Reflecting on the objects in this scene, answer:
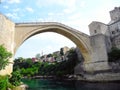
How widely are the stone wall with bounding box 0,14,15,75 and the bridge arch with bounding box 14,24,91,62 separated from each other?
0.96 metres

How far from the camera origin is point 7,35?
1444cm

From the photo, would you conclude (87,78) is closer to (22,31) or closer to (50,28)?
(50,28)

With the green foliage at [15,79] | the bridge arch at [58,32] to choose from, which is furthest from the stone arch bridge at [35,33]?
the green foliage at [15,79]

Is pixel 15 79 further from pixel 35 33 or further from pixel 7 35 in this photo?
pixel 35 33

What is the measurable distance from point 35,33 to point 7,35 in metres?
4.53

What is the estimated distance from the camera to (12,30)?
1557 cm

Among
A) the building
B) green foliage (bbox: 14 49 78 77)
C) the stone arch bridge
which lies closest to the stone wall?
the stone arch bridge

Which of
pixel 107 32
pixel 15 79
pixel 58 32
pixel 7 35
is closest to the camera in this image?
pixel 15 79

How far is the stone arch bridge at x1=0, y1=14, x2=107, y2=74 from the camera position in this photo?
14.1 meters

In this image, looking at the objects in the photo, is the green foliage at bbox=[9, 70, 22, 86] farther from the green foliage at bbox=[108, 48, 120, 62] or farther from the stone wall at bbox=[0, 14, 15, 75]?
the green foliage at bbox=[108, 48, 120, 62]

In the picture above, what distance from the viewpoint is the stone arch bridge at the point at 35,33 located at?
46.3ft

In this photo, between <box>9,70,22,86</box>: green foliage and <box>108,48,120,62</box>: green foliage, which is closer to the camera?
<box>9,70,22,86</box>: green foliage

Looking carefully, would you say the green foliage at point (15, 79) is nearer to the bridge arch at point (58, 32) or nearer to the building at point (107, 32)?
the bridge arch at point (58, 32)

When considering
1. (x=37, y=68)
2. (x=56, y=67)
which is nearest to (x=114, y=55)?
(x=56, y=67)
